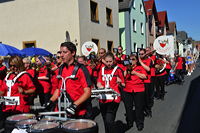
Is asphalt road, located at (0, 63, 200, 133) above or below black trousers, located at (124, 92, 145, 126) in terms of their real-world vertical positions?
below

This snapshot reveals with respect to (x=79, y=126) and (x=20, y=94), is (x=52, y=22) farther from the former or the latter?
(x=79, y=126)

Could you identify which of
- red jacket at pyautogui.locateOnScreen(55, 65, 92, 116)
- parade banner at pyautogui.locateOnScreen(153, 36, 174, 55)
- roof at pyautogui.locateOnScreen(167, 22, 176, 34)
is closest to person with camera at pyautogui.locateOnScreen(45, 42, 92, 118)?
red jacket at pyautogui.locateOnScreen(55, 65, 92, 116)

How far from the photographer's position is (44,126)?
2.62 meters

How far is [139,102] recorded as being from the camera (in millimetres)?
5457

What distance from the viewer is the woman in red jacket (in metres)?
5.45

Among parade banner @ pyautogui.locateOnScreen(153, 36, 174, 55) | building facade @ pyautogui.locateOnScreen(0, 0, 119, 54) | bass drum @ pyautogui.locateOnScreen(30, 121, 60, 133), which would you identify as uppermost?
building facade @ pyautogui.locateOnScreen(0, 0, 119, 54)

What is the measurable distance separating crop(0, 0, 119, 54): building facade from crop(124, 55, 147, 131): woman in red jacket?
31.1ft

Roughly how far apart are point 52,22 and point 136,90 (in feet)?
37.5

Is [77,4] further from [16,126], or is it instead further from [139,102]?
[16,126]

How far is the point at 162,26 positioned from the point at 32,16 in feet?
111

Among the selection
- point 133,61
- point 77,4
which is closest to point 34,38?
point 77,4

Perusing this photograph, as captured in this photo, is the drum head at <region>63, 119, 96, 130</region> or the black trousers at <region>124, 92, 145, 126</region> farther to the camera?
the black trousers at <region>124, 92, 145, 126</region>

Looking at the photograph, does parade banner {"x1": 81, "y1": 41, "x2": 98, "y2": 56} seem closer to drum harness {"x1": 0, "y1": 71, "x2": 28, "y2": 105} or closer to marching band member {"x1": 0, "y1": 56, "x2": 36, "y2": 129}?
marching band member {"x1": 0, "y1": 56, "x2": 36, "y2": 129}

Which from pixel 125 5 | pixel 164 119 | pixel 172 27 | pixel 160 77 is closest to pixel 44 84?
pixel 164 119
